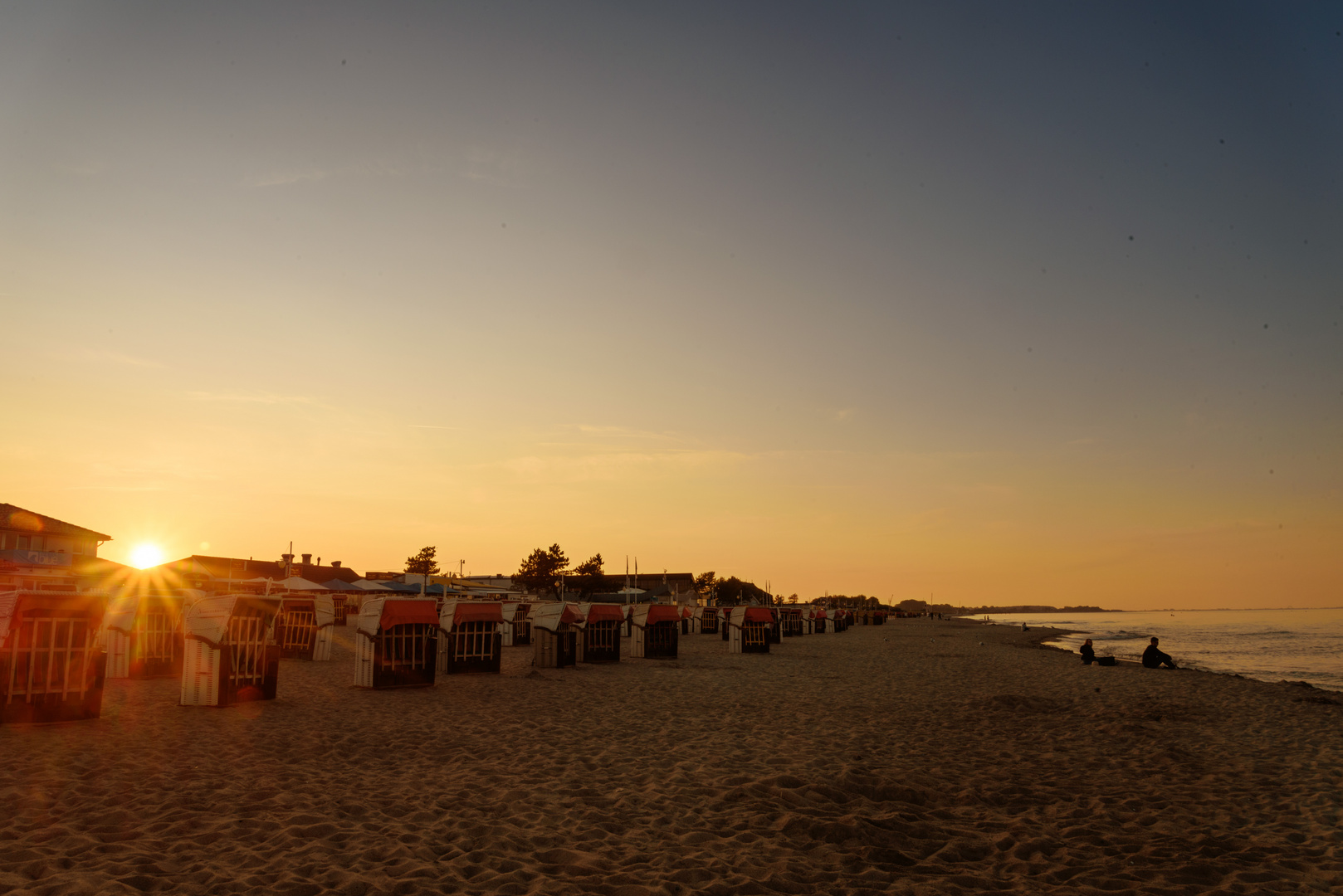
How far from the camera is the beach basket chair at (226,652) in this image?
14.2 meters

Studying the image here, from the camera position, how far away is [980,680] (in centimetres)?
2284

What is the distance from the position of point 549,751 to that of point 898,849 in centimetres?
556

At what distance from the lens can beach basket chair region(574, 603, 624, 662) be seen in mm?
25344

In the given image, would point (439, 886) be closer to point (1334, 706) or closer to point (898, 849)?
point (898, 849)

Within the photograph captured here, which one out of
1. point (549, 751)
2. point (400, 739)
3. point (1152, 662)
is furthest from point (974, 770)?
A: point (1152, 662)

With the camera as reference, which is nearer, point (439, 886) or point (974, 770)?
point (439, 886)

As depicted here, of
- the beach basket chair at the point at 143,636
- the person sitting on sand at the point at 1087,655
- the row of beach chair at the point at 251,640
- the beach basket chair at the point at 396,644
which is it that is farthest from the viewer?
the person sitting on sand at the point at 1087,655

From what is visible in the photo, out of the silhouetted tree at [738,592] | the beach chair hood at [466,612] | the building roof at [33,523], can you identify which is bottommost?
the silhouetted tree at [738,592]

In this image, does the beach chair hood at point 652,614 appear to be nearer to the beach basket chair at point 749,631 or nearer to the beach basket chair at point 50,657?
the beach basket chair at point 749,631

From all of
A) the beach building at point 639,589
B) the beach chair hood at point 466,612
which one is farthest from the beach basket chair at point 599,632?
the beach building at point 639,589

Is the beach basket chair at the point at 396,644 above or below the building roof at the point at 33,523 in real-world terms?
below

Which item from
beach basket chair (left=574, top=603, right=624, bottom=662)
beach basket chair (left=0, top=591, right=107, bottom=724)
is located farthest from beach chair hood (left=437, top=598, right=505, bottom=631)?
beach basket chair (left=0, top=591, right=107, bottom=724)

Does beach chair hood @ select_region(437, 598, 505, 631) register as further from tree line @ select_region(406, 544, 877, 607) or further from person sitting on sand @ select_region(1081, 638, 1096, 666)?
tree line @ select_region(406, 544, 877, 607)

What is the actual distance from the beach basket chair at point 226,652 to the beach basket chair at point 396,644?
8.66 ft
